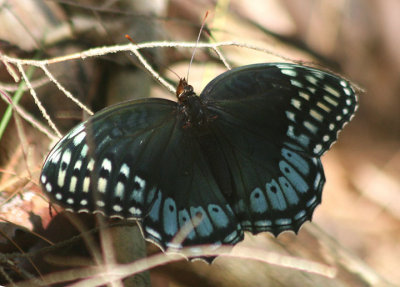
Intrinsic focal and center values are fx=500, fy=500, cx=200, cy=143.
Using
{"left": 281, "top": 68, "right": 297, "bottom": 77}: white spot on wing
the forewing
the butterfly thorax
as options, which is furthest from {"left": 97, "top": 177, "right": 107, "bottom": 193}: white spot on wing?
{"left": 281, "top": 68, "right": 297, "bottom": 77}: white spot on wing

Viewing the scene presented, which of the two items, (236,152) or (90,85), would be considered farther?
(90,85)

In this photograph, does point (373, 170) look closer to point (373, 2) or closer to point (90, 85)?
point (373, 2)

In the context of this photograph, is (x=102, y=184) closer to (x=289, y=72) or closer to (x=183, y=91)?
(x=183, y=91)

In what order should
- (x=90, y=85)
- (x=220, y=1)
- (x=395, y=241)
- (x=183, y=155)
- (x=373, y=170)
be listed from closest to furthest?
1. (x=183, y=155)
2. (x=90, y=85)
3. (x=220, y=1)
4. (x=395, y=241)
5. (x=373, y=170)

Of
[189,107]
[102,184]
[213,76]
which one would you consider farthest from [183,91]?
[213,76]

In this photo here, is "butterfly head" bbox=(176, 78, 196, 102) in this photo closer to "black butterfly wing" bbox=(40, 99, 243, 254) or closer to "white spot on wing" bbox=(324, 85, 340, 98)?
"black butterfly wing" bbox=(40, 99, 243, 254)

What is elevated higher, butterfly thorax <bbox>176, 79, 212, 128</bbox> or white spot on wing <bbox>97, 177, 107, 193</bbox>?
butterfly thorax <bbox>176, 79, 212, 128</bbox>

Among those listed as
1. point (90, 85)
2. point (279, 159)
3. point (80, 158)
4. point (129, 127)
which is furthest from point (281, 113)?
point (90, 85)

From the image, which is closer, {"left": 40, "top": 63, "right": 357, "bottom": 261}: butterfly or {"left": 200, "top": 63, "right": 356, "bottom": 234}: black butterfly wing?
{"left": 40, "top": 63, "right": 357, "bottom": 261}: butterfly
